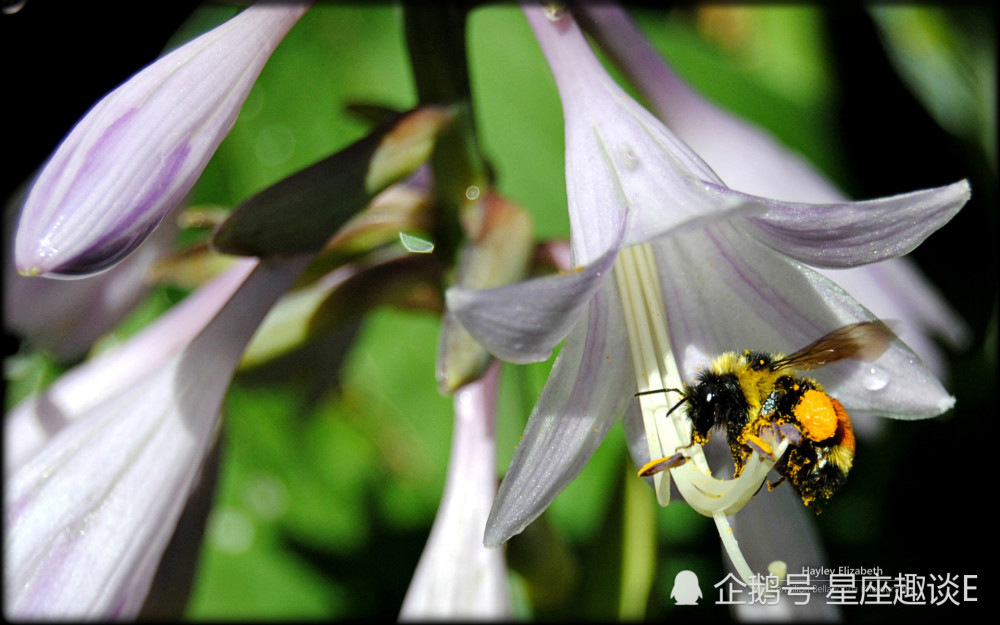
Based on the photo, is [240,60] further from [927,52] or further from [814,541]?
[927,52]

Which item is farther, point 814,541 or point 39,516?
point 814,541

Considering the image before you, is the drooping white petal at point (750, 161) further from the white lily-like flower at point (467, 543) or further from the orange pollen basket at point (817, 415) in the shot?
the white lily-like flower at point (467, 543)

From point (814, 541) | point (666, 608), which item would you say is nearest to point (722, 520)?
point (814, 541)

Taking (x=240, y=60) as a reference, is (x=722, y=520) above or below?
below

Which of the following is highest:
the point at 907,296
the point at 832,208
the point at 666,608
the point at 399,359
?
the point at 832,208

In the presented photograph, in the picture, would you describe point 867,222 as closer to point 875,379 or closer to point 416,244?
point 875,379

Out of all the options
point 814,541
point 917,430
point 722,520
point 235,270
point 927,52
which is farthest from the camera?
point 927,52

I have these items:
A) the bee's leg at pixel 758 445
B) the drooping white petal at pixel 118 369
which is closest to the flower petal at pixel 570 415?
the bee's leg at pixel 758 445
